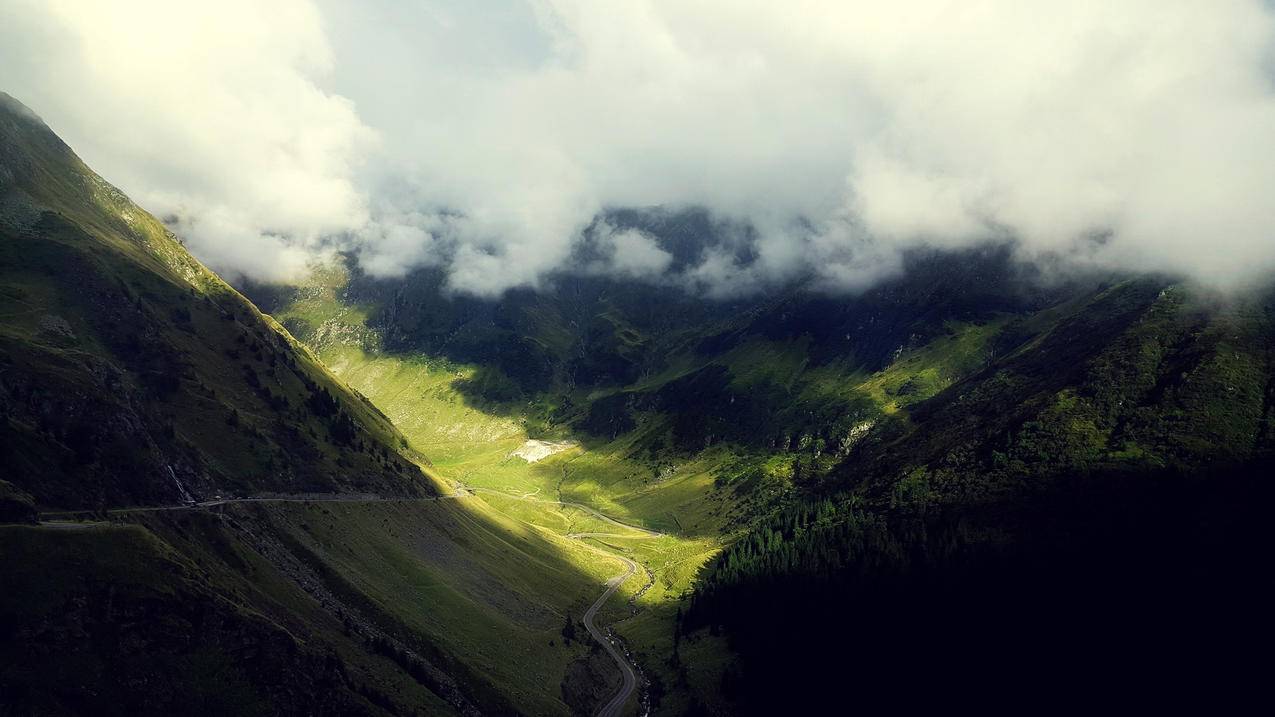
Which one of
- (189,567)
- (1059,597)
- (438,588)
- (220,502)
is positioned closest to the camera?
(189,567)

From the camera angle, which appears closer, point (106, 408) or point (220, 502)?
point (106, 408)

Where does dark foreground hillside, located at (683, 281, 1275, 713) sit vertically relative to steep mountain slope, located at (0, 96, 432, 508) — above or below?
above

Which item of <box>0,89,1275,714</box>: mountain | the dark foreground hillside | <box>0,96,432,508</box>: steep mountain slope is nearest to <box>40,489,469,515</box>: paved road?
<box>0,89,1275,714</box>: mountain

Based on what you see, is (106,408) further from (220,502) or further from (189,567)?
(189,567)

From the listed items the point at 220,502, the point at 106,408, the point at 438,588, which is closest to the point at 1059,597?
the point at 438,588

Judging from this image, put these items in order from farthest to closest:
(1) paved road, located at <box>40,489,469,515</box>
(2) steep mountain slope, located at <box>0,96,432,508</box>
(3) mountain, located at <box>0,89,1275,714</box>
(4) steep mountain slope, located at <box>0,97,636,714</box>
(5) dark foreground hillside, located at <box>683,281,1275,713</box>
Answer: (5) dark foreground hillside, located at <box>683,281,1275,713</box>, (2) steep mountain slope, located at <box>0,96,432,508</box>, (1) paved road, located at <box>40,489,469,515</box>, (3) mountain, located at <box>0,89,1275,714</box>, (4) steep mountain slope, located at <box>0,97,636,714</box>

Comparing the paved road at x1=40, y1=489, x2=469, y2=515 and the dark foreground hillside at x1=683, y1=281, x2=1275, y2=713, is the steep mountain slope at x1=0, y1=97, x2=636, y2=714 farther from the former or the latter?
the dark foreground hillside at x1=683, y1=281, x2=1275, y2=713

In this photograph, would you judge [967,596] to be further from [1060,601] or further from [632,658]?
[632,658]

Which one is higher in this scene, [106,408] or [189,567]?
[106,408]

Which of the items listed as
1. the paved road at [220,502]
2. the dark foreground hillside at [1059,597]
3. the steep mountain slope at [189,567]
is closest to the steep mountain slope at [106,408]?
the steep mountain slope at [189,567]
